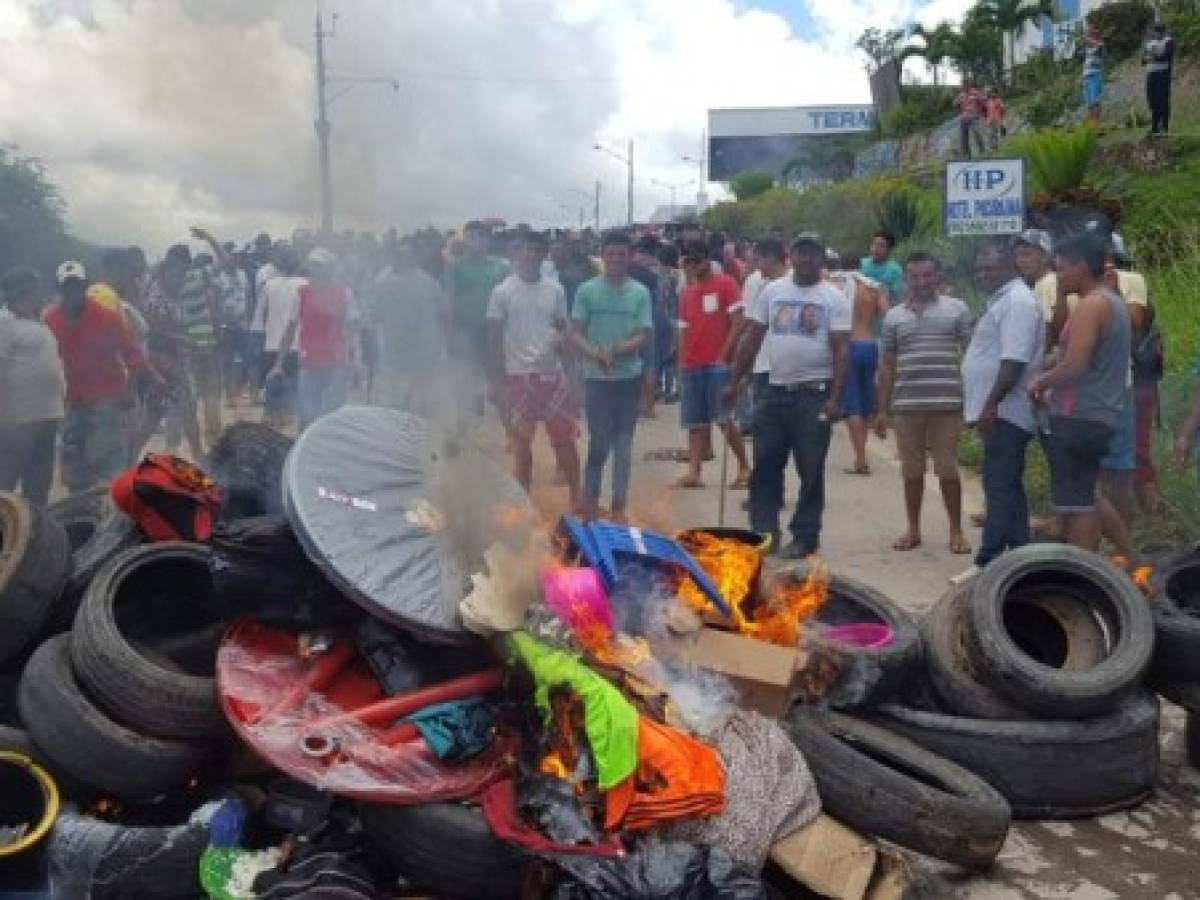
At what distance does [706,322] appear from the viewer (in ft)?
33.6

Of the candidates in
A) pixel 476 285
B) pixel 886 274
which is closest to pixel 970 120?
pixel 886 274

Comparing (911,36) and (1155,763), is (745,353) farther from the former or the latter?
Answer: (911,36)

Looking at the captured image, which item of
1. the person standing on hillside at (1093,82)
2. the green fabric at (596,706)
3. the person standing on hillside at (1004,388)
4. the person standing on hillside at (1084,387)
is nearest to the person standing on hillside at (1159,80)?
the person standing on hillside at (1093,82)

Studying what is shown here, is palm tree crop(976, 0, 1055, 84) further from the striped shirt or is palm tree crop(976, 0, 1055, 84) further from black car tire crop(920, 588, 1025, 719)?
black car tire crop(920, 588, 1025, 719)

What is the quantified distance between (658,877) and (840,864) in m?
0.63

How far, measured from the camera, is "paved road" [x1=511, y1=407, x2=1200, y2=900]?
419cm

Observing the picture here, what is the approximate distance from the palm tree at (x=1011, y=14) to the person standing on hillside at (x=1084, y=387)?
3178 centimetres

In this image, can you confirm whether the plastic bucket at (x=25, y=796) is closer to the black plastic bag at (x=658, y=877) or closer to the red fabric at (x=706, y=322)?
the black plastic bag at (x=658, y=877)

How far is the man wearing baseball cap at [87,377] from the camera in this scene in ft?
27.0

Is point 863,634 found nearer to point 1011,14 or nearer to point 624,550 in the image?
point 624,550

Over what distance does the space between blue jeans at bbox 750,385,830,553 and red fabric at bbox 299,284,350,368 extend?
400 cm

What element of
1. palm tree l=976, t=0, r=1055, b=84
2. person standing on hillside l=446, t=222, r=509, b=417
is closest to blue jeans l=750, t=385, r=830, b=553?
person standing on hillside l=446, t=222, r=509, b=417

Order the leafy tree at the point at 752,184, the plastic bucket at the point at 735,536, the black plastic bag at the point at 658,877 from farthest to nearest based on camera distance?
the leafy tree at the point at 752,184, the plastic bucket at the point at 735,536, the black plastic bag at the point at 658,877

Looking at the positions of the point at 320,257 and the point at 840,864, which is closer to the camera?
the point at 840,864
